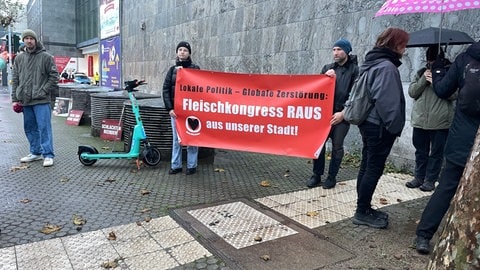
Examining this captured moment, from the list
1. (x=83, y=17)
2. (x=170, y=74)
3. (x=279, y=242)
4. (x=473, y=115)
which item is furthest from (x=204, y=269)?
(x=83, y=17)

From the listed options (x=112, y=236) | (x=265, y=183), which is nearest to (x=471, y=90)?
(x=265, y=183)

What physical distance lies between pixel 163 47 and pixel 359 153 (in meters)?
9.52

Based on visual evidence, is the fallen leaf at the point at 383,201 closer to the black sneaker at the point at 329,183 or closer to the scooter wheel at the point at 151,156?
the black sneaker at the point at 329,183

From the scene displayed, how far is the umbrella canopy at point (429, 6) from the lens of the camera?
154 inches

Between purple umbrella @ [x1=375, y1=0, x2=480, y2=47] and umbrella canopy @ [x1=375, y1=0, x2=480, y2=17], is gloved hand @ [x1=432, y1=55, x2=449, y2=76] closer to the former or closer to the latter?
purple umbrella @ [x1=375, y1=0, x2=480, y2=47]

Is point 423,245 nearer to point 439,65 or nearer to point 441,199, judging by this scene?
point 441,199

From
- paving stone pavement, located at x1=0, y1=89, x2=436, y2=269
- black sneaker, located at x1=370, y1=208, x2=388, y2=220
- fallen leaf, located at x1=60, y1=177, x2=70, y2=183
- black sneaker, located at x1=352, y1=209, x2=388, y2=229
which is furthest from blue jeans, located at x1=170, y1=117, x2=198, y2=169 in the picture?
black sneaker, located at x1=370, y1=208, x2=388, y2=220

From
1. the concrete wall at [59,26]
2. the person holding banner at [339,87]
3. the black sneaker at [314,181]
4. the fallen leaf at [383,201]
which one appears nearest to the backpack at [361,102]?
the person holding banner at [339,87]

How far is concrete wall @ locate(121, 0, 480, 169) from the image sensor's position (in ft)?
20.2

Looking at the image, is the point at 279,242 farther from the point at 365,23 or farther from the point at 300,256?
the point at 365,23

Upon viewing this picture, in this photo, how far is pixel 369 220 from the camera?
398 centimetres

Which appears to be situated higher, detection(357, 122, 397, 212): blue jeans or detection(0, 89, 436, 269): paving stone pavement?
detection(357, 122, 397, 212): blue jeans

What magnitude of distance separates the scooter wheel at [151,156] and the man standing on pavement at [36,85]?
4.83 feet

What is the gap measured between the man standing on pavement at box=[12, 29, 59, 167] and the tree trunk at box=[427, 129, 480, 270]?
579 centimetres
